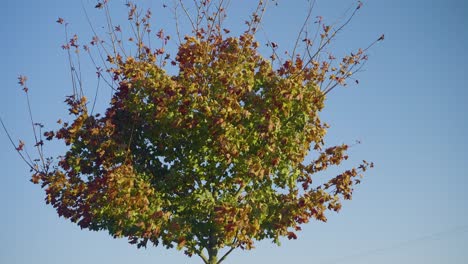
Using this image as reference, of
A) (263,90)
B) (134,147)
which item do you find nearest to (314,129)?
(263,90)

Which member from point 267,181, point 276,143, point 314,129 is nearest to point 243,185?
point 267,181

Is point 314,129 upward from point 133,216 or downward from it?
upward

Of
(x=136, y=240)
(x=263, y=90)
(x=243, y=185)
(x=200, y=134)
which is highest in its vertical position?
(x=263, y=90)

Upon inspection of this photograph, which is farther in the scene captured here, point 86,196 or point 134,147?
point 134,147

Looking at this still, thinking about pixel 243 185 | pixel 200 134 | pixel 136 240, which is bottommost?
pixel 136 240

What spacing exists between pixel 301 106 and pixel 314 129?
104cm

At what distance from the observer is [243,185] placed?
52.0 ft

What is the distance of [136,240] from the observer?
15625 millimetres

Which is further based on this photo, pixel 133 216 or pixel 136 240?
pixel 136 240

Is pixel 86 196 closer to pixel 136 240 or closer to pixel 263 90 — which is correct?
A: pixel 136 240

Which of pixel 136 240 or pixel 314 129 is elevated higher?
pixel 314 129

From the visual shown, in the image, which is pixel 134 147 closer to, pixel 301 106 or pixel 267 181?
pixel 267 181

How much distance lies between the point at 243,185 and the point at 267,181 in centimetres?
76

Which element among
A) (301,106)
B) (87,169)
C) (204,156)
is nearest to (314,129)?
(301,106)
